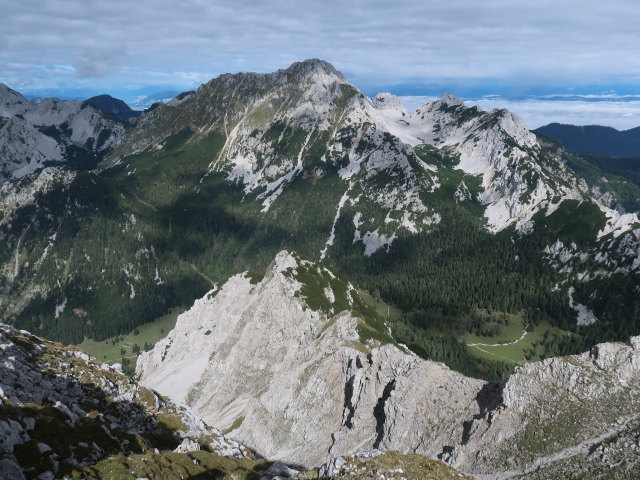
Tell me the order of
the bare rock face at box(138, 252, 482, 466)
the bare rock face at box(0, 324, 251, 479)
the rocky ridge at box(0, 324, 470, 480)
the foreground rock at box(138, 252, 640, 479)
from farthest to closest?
1. the bare rock face at box(138, 252, 482, 466)
2. the foreground rock at box(138, 252, 640, 479)
3. the rocky ridge at box(0, 324, 470, 480)
4. the bare rock face at box(0, 324, 251, 479)

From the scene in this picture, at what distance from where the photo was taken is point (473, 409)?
72250mm

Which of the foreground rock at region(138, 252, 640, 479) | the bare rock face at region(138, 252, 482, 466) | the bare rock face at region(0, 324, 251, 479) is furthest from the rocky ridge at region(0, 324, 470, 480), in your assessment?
the bare rock face at region(138, 252, 482, 466)

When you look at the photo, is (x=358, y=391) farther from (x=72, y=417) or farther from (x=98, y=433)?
(x=72, y=417)

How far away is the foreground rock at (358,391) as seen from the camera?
5981cm

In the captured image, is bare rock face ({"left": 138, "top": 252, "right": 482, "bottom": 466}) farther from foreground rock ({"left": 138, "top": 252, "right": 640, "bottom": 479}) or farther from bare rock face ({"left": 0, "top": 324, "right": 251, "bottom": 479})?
bare rock face ({"left": 0, "top": 324, "right": 251, "bottom": 479})

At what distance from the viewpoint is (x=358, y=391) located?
292 ft

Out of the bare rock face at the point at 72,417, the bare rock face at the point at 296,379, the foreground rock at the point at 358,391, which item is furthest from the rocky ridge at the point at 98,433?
the bare rock face at the point at 296,379

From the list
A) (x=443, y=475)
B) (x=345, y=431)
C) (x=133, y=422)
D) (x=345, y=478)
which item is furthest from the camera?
(x=345, y=431)

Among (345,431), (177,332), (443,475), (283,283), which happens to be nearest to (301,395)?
(345,431)

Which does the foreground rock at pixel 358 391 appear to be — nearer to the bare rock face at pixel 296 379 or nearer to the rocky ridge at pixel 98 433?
the bare rock face at pixel 296 379

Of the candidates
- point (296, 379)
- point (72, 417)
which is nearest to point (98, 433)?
point (72, 417)

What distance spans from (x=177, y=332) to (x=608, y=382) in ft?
458

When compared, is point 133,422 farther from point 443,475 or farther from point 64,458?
point 443,475

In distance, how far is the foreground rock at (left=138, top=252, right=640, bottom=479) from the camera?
59.8 meters
